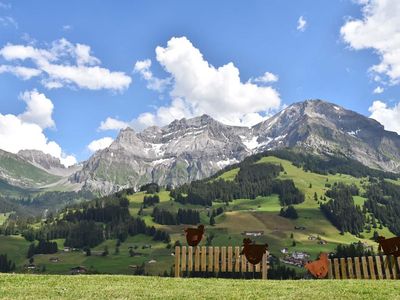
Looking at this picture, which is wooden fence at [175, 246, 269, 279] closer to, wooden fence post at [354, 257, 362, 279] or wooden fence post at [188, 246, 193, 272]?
wooden fence post at [188, 246, 193, 272]

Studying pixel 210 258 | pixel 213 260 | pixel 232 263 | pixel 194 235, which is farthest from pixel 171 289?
pixel 194 235

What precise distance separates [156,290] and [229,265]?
10552 mm

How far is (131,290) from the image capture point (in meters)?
21.3

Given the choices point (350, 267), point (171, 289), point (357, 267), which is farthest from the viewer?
point (350, 267)

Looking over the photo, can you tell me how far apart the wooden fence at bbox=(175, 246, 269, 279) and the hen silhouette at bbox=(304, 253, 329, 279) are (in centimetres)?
337

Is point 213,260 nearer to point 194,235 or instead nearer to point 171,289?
point 194,235

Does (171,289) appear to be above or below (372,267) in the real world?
below

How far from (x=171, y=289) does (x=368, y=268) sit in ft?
50.0

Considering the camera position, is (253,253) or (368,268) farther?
(253,253)

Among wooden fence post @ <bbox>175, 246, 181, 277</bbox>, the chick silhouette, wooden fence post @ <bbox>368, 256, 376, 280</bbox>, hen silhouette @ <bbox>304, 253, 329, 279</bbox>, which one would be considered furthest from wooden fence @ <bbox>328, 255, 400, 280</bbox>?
wooden fence post @ <bbox>175, 246, 181, 277</bbox>

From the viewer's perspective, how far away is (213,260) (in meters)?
31.4

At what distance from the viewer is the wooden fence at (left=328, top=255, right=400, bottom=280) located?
29703 millimetres

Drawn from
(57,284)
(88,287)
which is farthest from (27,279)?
(88,287)

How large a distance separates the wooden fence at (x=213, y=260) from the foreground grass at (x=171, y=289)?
5335 mm
